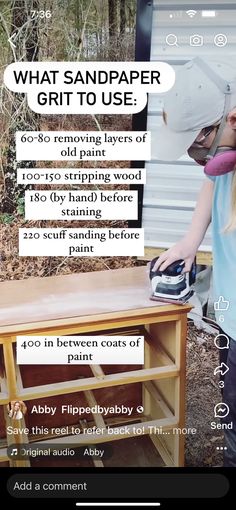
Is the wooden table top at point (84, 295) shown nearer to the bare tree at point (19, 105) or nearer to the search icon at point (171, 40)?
the bare tree at point (19, 105)

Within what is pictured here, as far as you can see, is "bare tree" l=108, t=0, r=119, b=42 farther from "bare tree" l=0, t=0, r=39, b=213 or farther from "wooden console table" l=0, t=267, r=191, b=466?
"wooden console table" l=0, t=267, r=191, b=466

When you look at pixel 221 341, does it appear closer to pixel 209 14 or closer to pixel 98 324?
pixel 98 324

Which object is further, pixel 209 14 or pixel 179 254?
pixel 179 254

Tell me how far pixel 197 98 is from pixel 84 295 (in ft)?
1.42

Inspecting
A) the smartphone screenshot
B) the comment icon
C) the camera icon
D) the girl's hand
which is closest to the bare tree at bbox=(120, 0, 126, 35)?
the smartphone screenshot

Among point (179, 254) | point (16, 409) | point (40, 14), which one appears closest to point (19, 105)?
point (40, 14)

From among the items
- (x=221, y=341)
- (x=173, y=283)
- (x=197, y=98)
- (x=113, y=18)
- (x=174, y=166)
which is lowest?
(x=221, y=341)

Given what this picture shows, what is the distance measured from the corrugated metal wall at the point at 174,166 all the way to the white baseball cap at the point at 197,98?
0.06 feet

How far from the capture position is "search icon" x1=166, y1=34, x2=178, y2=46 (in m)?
0.96

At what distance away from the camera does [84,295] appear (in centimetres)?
111

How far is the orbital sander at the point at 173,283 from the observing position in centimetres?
107

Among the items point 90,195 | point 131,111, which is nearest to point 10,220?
point 90,195

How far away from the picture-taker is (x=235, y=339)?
107 cm

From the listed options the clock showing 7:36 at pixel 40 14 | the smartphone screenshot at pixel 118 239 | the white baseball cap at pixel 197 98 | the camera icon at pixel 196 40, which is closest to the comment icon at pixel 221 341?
the smartphone screenshot at pixel 118 239
